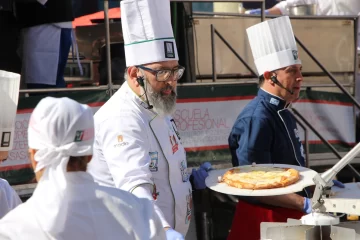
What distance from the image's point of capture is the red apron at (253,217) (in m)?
4.96

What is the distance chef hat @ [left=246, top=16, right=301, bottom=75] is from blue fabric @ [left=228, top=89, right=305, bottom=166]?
1.14 ft

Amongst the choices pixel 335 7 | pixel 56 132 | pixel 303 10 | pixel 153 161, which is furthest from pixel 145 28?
pixel 335 7

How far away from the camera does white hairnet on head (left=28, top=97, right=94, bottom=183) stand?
2932mm

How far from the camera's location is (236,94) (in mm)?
6910

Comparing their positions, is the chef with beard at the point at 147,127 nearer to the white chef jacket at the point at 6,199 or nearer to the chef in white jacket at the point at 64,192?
the white chef jacket at the point at 6,199

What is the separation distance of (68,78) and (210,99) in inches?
49.9

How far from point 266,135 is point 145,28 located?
3.25 ft

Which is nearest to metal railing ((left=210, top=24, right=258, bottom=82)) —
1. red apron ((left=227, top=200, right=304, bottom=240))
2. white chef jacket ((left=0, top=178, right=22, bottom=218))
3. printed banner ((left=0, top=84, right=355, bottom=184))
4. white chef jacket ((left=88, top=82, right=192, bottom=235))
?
printed banner ((left=0, top=84, right=355, bottom=184))

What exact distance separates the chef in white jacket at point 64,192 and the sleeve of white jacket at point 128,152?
82 cm

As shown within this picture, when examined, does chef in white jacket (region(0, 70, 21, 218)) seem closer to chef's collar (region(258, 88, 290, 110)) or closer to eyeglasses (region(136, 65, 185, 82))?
eyeglasses (region(136, 65, 185, 82))

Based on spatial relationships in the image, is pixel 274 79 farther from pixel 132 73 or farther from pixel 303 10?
pixel 303 10

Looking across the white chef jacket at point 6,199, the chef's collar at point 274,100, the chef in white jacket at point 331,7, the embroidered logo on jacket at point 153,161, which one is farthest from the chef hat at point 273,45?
the chef in white jacket at point 331,7

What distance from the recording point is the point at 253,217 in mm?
5055

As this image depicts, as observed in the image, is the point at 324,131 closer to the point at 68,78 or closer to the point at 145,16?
the point at 68,78
